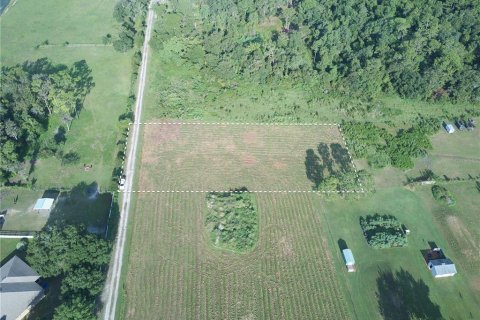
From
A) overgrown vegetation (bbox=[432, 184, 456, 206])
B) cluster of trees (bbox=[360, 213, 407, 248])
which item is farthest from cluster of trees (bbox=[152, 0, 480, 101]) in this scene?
cluster of trees (bbox=[360, 213, 407, 248])

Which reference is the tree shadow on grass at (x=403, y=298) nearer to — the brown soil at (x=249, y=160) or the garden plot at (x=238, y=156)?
the garden plot at (x=238, y=156)

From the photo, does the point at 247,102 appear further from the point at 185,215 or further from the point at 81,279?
the point at 81,279

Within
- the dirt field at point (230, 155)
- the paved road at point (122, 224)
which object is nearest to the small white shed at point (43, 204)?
the paved road at point (122, 224)

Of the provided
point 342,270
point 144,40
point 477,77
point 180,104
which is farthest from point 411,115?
point 144,40

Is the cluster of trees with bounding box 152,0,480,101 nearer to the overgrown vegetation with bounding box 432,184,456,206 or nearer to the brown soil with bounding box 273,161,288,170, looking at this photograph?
A: the brown soil with bounding box 273,161,288,170

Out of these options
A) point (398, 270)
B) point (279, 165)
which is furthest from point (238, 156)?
point (398, 270)

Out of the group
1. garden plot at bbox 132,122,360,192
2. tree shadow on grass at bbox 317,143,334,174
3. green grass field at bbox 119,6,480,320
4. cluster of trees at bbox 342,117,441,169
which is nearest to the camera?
green grass field at bbox 119,6,480,320
